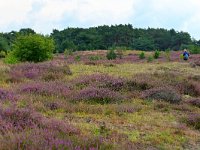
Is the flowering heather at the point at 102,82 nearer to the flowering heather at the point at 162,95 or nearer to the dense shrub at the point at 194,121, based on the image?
the flowering heather at the point at 162,95

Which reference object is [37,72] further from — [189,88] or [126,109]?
[126,109]

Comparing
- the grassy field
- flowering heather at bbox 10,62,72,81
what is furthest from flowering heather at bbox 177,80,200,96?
flowering heather at bbox 10,62,72,81

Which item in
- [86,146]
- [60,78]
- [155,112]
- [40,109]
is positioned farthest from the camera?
[60,78]

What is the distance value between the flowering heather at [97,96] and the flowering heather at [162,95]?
1246 millimetres

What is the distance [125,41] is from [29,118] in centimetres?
8877

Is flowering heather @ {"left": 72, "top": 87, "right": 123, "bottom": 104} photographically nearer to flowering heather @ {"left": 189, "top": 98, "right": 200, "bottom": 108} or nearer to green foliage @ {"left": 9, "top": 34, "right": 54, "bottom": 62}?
flowering heather @ {"left": 189, "top": 98, "right": 200, "bottom": 108}

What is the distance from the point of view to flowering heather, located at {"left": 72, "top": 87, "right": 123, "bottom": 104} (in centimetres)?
1127

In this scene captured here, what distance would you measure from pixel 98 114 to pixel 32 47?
16617 mm

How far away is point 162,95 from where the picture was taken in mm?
12320

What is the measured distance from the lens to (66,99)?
11.2 m

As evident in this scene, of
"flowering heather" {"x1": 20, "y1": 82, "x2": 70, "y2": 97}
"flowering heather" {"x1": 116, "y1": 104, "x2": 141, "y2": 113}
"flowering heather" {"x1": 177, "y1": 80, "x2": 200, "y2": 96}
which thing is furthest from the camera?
"flowering heather" {"x1": 177, "y1": 80, "x2": 200, "y2": 96}

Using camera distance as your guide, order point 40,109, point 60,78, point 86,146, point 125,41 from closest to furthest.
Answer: point 86,146 < point 40,109 < point 60,78 < point 125,41

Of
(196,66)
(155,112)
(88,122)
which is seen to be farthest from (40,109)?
(196,66)

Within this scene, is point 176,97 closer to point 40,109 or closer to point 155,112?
point 155,112
